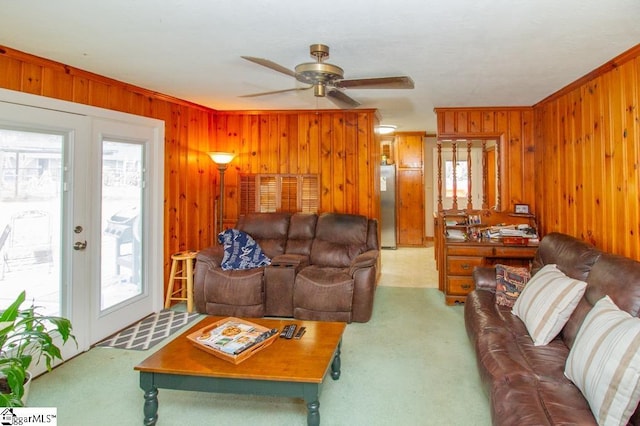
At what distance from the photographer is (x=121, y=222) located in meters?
3.59

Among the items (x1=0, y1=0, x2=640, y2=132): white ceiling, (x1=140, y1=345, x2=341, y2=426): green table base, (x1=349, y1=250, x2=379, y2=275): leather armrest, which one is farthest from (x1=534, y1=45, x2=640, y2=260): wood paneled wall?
(x1=140, y1=345, x2=341, y2=426): green table base

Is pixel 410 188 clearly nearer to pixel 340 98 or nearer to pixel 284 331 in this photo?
pixel 340 98

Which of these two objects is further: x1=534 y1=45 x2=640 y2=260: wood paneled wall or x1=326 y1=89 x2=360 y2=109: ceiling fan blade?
x1=326 y1=89 x2=360 y2=109: ceiling fan blade

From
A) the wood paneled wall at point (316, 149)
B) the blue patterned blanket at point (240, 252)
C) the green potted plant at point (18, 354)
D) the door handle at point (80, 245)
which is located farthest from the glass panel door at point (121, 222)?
the wood paneled wall at point (316, 149)

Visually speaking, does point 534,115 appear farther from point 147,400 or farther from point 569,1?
point 147,400

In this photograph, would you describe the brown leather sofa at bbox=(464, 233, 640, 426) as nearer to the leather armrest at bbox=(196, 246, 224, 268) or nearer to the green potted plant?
the green potted plant

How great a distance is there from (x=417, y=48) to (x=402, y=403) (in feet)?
7.85

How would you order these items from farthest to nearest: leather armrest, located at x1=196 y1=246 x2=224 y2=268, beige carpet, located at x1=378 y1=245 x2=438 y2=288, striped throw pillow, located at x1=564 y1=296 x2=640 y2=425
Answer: beige carpet, located at x1=378 y1=245 x2=438 y2=288
leather armrest, located at x1=196 y1=246 x2=224 y2=268
striped throw pillow, located at x1=564 y1=296 x2=640 y2=425

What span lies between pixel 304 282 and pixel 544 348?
2123mm

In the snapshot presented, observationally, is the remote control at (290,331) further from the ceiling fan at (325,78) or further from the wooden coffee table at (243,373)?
the ceiling fan at (325,78)

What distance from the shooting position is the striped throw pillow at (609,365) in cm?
143

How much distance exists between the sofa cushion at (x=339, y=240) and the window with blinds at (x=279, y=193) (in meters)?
0.58

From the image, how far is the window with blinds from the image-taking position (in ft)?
16.1

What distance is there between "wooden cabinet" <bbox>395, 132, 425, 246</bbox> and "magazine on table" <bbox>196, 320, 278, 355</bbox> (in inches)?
234
